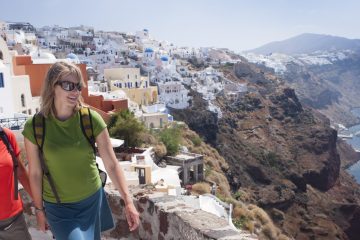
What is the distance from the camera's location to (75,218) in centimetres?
244

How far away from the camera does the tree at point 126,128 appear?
16.2m

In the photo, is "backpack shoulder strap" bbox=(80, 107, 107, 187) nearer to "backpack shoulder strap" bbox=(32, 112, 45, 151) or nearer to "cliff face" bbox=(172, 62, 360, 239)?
"backpack shoulder strap" bbox=(32, 112, 45, 151)

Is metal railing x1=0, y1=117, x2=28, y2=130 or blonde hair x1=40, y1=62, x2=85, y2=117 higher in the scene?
blonde hair x1=40, y1=62, x2=85, y2=117

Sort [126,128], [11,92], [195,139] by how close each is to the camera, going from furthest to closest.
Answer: [195,139] < [126,128] < [11,92]

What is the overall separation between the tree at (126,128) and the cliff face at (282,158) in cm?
1858

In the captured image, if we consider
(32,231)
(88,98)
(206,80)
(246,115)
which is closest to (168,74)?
(206,80)

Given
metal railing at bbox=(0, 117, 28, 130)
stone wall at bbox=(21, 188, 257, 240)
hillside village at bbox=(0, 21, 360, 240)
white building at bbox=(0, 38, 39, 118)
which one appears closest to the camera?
stone wall at bbox=(21, 188, 257, 240)

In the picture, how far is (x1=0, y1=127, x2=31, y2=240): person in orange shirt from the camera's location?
101 inches

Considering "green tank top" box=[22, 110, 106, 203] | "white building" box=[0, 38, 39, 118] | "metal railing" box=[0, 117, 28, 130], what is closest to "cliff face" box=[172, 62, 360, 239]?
"white building" box=[0, 38, 39, 118]

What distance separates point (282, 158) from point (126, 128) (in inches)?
1647

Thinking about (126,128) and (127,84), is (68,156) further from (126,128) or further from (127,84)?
(127,84)

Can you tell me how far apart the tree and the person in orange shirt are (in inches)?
515

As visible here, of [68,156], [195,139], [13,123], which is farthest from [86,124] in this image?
[195,139]

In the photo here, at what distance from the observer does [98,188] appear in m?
2.56
